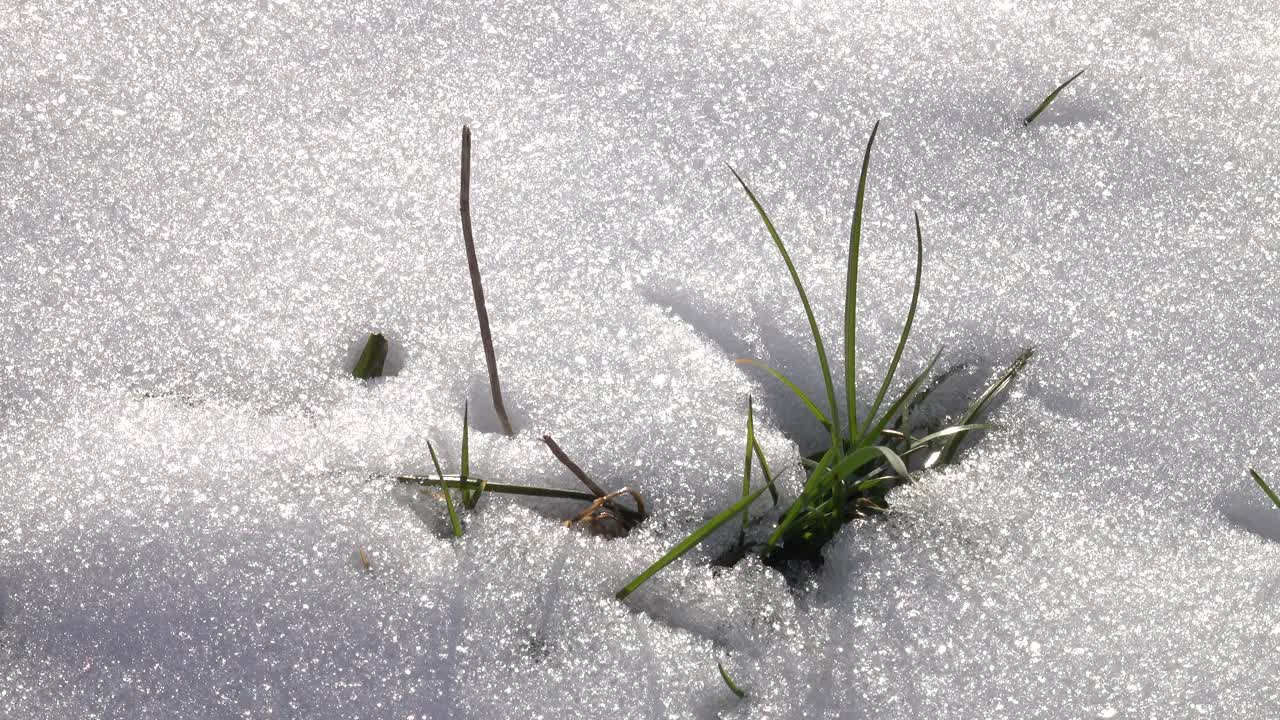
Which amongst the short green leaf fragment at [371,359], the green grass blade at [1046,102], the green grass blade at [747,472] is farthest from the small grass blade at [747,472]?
the green grass blade at [1046,102]

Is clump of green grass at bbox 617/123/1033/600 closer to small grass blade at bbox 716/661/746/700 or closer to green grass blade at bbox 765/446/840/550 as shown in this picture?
green grass blade at bbox 765/446/840/550

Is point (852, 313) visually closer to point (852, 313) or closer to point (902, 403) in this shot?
point (852, 313)

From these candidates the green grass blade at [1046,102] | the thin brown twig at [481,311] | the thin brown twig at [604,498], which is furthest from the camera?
the green grass blade at [1046,102]

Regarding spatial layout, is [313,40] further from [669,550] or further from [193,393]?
[669,550]

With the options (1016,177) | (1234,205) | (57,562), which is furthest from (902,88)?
(57,562)

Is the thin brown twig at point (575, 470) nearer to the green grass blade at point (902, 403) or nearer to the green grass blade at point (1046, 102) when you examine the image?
the green grass blade at point (902, 403)

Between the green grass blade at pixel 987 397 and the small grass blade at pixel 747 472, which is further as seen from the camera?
the green grass blade at pixel 987 397

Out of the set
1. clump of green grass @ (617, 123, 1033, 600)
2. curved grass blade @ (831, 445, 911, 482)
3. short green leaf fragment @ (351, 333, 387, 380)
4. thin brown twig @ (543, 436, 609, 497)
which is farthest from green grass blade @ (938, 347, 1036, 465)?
short green leaf fragment @ (351, 333, 387, 380)
